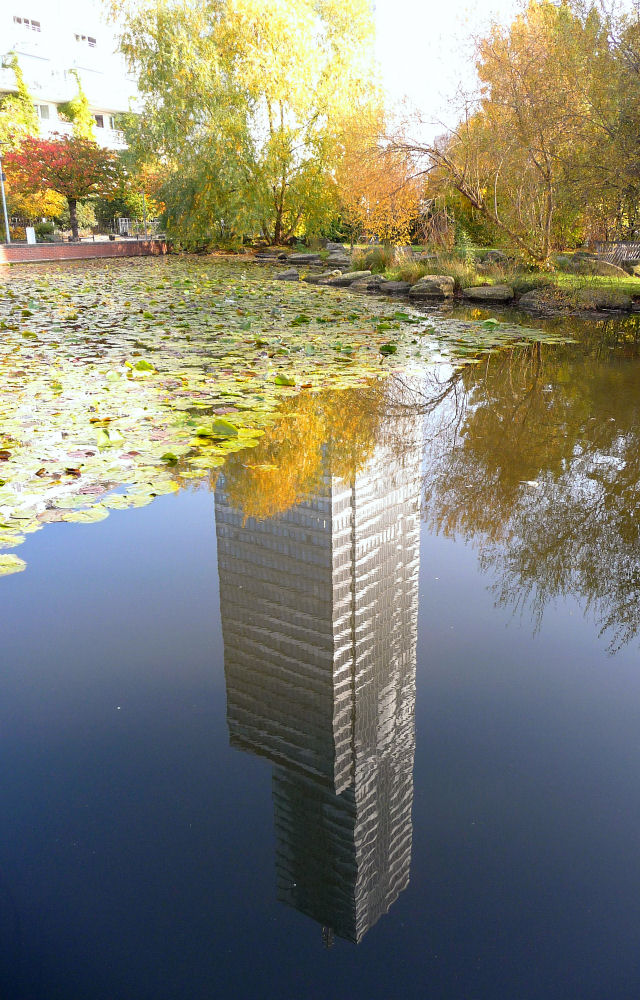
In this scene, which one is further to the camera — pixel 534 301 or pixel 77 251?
pixel 77 251

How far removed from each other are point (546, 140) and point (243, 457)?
33.6 feet

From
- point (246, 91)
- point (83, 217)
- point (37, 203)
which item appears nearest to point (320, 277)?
point (246, 91)

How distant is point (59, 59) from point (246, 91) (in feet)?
95.3

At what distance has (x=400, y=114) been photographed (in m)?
13.6

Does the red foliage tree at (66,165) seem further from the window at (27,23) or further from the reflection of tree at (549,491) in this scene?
the reflection of tree at (549,491)

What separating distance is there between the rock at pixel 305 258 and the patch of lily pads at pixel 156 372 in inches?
386

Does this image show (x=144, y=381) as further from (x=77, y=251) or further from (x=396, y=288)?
(x=77, y=251)

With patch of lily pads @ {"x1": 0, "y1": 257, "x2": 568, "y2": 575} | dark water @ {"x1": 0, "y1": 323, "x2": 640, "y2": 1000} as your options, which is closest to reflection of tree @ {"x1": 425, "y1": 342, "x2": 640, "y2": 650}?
dark water @ {"x1": 0, "y1": 323, "x2": 640, "y2": 1000}

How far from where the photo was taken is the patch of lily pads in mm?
3293

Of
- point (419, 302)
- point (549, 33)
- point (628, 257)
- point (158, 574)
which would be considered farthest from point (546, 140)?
point (158, 574)

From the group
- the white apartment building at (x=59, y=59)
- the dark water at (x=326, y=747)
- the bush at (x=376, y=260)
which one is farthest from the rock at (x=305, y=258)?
the white apartment building at (x=59, y=59)

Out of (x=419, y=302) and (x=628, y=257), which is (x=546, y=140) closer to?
(x=419, y=302)

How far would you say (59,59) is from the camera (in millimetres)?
41250

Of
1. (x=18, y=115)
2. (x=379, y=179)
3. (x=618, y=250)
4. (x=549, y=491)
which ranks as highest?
(x=18, y=115)
